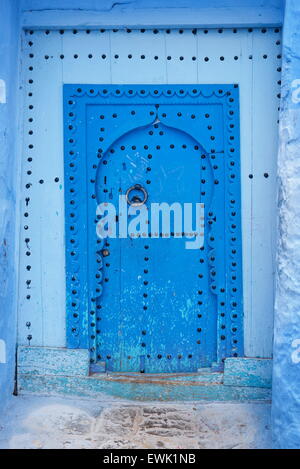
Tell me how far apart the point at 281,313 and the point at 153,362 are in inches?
34.1

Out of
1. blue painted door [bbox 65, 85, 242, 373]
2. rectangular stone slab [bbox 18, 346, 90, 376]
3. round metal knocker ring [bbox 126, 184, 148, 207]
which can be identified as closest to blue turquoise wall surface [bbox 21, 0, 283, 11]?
blue painted door [bbox 65, 85, 242, 373]

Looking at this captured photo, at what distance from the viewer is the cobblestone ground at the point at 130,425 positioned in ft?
8.68

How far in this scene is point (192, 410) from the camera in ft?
9.71

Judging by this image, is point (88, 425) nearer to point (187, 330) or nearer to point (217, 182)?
point (187, 330)

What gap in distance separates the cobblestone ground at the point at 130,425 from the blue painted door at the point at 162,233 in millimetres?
258

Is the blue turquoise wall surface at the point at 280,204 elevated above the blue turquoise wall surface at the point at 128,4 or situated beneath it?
situated beneath

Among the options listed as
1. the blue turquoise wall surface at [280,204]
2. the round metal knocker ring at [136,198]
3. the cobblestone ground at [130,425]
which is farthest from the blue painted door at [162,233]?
the blue turquoise wall surface at [280,204]

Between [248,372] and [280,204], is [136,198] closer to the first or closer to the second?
[280,204]

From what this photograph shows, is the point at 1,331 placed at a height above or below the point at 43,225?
below

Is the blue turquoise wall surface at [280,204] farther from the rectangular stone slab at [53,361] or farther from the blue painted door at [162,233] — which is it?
the blue painted door at [162,233]

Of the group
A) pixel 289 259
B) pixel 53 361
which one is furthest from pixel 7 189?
pixel 289 259
